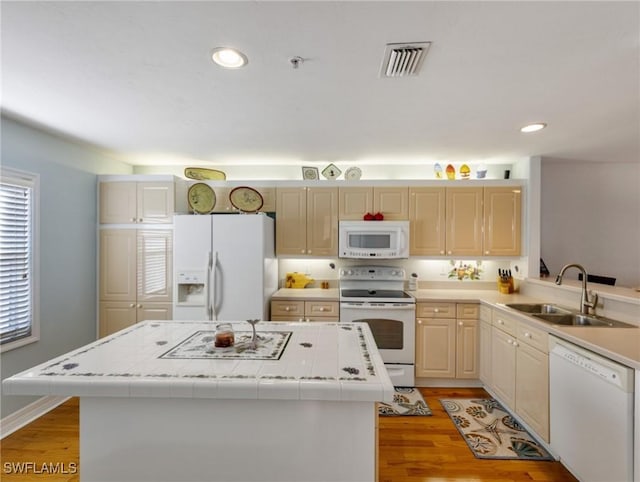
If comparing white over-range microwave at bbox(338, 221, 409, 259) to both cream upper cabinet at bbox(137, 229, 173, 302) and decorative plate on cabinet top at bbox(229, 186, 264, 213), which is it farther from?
cream upper cabinet at bbox(137, 229, 173, 302)

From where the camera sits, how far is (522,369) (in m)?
2.43

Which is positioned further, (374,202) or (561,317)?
(374,202)

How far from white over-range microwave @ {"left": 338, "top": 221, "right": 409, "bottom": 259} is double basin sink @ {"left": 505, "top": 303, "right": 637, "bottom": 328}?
3.95 feet

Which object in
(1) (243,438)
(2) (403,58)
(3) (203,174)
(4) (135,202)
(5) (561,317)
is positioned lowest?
(1) (243,438)

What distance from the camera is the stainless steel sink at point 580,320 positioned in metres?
2.22

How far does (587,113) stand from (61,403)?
5176 mm

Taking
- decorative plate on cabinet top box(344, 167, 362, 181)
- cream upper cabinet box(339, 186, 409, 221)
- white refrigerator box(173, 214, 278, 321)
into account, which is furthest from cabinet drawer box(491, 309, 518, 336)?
white refrigerator box(173, 214, 278, 321)

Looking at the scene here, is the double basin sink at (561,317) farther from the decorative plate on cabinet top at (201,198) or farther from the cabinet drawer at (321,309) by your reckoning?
the decorative plate on cabinet top at (201,198)

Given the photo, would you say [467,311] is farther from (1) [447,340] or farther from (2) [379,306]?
(2) [379,306]

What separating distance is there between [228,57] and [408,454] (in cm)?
284

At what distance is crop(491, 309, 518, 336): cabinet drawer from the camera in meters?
2.57

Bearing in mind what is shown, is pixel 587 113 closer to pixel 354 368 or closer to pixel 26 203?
pixel 354 368

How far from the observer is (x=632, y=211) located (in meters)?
3.83

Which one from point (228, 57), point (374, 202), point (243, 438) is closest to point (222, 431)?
point (243, 438)
